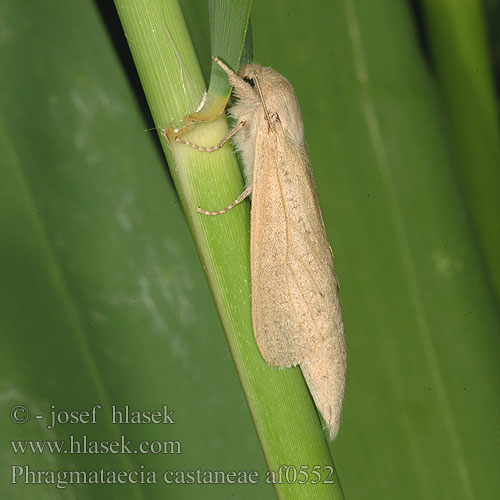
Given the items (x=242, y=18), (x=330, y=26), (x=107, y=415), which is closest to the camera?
(x=242, y=18)

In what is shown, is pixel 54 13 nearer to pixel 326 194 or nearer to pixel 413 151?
pixel 326 194

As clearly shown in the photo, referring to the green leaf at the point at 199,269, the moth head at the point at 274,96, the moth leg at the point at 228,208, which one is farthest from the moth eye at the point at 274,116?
the moth leg at the point at 228,208

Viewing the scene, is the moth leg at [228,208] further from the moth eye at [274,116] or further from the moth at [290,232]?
the moth eye at [274,116]

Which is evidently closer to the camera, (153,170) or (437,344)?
(153,170)

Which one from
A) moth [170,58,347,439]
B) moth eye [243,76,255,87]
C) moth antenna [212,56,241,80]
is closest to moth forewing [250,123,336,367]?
moth [170,58,347,439]

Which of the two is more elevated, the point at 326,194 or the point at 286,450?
the point at 326,194

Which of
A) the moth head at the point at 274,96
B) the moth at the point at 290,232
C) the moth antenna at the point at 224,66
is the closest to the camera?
the moth antenna at the point at 224,66

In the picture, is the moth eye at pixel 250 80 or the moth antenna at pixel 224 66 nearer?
the moth antenna at pixel 224 66

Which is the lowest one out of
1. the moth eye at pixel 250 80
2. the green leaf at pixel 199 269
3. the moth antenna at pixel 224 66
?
the green leaf at pixel 199 269

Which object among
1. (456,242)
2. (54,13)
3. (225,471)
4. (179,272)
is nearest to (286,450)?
(225,471)
